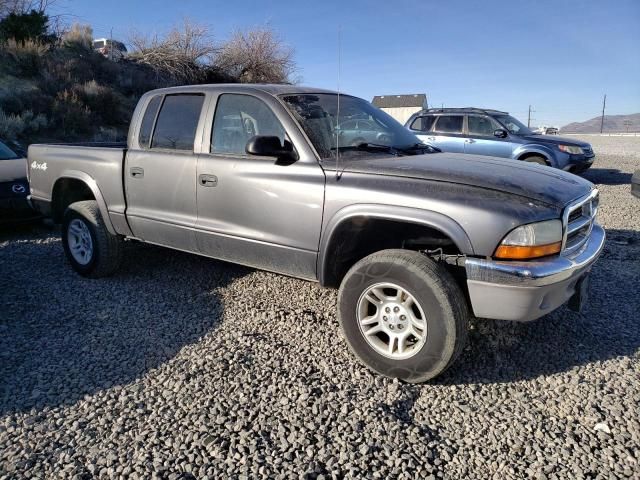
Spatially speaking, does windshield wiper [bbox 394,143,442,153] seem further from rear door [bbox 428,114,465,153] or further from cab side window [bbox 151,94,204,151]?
rear door [bbox 428,114,465,153]

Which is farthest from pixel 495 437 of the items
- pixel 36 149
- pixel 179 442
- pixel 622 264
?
pixel 36 149

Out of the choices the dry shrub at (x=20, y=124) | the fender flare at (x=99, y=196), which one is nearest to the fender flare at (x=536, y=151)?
the fender flare at (x=99, y=196)

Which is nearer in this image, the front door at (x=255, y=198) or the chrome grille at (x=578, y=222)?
the chrome grille at (x=578, y=222)

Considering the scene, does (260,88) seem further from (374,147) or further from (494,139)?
(494,139)

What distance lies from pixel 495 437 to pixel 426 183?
4.81 feet

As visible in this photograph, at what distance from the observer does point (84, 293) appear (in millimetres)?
4531

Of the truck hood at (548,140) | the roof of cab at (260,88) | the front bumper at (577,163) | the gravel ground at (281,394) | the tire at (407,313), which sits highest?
the roof of cab at (260,88)

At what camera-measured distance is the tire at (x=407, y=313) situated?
9.21ft

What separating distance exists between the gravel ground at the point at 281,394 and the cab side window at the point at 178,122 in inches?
55.0

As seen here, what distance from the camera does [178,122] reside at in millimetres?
4207

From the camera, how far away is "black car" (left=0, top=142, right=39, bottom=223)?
6.43 metres

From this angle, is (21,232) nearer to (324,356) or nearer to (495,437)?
(324,356)

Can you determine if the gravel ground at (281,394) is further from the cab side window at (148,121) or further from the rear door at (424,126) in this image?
the rear door at (424,126)

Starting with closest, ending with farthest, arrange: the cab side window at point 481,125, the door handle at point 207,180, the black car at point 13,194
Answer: the door handle at point 207,180, the black car at point 13,194, the cab side window at point 481,125
